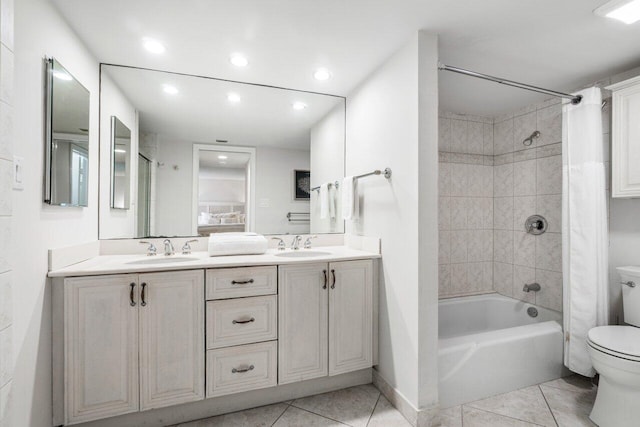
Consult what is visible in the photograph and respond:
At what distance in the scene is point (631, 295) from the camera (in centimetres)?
190

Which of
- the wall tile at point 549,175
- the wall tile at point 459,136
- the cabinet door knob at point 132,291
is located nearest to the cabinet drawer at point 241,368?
the cabinet door knob at point 132,291

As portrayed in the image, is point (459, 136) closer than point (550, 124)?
No

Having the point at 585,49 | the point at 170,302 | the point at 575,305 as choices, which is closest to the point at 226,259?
the point at 170,302

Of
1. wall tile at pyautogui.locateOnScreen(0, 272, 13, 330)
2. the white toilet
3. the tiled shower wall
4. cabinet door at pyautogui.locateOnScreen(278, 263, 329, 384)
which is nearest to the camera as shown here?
wall tile at pyautogui.locateOnScreen(0, 272, 13, 330)

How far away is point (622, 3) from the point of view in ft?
4.56

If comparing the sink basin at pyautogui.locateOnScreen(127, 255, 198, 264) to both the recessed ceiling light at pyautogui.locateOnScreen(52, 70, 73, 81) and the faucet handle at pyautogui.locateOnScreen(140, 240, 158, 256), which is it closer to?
the faucet handle at pyautogui.locateOnScreen(140, 240, 158, 256)

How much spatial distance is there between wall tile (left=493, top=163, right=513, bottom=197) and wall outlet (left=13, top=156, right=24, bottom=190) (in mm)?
3509

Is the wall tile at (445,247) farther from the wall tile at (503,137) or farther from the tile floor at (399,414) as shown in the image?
the tile floor at (399,414)

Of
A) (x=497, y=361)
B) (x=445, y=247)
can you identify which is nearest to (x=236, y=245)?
(x=497, y=361)

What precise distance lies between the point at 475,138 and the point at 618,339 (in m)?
2.02

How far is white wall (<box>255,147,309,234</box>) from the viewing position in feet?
7.99

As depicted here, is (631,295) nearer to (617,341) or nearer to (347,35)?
(617,341)

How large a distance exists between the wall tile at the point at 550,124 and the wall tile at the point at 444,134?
2.43 feet

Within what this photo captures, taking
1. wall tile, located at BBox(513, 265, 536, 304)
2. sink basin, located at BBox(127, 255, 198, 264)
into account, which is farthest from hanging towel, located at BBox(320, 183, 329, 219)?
wall tile, located at BBox(513, 265, 536, 304)
